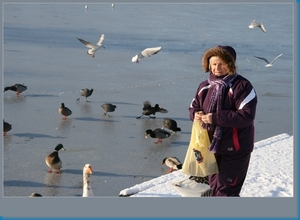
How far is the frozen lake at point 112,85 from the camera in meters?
6.16

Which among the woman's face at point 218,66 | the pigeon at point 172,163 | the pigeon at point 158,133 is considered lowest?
the pigeon at point 172,163

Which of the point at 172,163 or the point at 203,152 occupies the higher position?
the point at 203,152

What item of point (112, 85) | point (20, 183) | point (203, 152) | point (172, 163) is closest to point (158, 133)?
point (172, 163)

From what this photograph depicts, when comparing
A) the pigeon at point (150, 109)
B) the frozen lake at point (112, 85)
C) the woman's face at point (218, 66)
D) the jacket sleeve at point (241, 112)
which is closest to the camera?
the jacket sleeve at point (241, 112)

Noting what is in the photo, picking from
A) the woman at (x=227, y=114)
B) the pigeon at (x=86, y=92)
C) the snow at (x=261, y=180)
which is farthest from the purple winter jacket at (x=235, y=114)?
the pigeon at (x=86, y=92)

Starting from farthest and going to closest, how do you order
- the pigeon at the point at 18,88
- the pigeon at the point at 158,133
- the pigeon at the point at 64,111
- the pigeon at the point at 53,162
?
the pigeon at the point at 18,88, the pigeon at the point at 64,111, the pigeon at the point at 158,133, the pigeon at the point at 53,162

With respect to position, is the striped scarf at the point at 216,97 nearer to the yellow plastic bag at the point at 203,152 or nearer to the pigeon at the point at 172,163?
the yellow plastic bag at the point at 203,152

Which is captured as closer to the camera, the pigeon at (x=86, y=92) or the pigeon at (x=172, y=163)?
the pigeon at (x=172, y=163)

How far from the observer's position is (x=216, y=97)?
348 cm

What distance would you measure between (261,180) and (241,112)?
1623 mm

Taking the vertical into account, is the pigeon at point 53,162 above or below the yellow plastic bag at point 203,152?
below

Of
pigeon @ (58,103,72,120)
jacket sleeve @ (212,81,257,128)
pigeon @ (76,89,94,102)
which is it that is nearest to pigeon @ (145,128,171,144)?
pigeon @ (58,103,72,120)

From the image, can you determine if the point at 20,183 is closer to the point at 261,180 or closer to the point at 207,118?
the point at 261,180

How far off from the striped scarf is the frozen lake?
213cm
